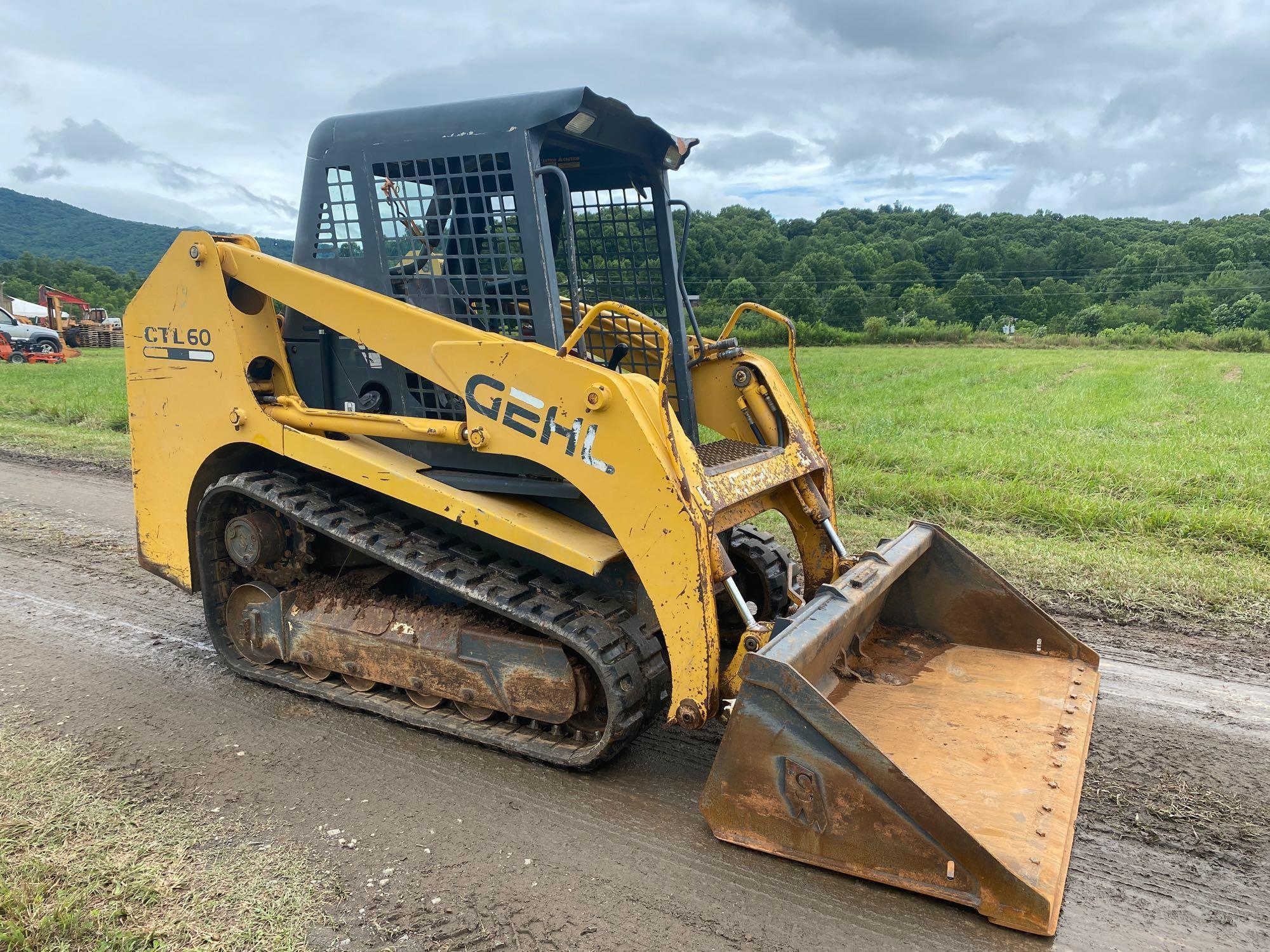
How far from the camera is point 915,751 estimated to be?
3.14 m

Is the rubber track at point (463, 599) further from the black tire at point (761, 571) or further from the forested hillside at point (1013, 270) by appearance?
the forested hillside at point (1013, 270)

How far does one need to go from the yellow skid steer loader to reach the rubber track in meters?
0.01

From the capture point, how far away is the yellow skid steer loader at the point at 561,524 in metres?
2.83

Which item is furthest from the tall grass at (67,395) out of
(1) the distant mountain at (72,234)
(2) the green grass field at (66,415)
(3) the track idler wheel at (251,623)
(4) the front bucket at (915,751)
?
(1) the distant mountain at (72,234)

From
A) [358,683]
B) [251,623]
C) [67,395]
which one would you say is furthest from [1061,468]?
[67,395]

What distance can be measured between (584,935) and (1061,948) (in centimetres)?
133

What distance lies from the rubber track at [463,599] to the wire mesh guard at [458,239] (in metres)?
0.95

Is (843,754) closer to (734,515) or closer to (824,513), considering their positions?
(734,515)

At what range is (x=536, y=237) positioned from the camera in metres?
3.51

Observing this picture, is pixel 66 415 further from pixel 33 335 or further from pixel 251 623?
pixel 33 335

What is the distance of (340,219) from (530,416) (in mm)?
1438

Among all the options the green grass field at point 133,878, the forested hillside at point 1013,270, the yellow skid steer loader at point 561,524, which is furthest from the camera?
the forested hillside at point 1013,270

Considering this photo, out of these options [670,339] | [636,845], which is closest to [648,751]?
[636,845]

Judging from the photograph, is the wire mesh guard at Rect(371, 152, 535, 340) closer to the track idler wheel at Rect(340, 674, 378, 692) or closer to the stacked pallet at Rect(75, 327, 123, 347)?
the track idler wheel at Rect(340, 674, 378, 692)
